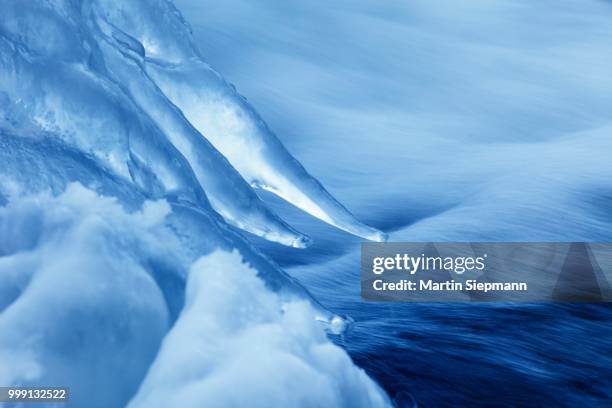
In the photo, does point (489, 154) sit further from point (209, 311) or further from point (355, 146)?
point (209, 311)

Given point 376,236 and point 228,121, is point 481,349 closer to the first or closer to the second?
point 376,236

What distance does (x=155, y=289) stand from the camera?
1955 millimetres

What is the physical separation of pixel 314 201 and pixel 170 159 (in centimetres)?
43

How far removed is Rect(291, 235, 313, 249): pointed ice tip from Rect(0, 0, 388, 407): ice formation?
190 millimetres

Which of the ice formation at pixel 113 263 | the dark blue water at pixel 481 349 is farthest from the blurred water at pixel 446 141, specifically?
the ice formation at pixel 113 263

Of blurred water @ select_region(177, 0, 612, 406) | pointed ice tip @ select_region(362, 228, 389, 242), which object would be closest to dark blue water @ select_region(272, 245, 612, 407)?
blurred water @ select_region(177, 0, 612, 406)

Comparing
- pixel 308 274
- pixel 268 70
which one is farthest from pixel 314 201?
pixel 268 70

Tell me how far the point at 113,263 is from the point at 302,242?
53cm

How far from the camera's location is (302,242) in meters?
2.22
